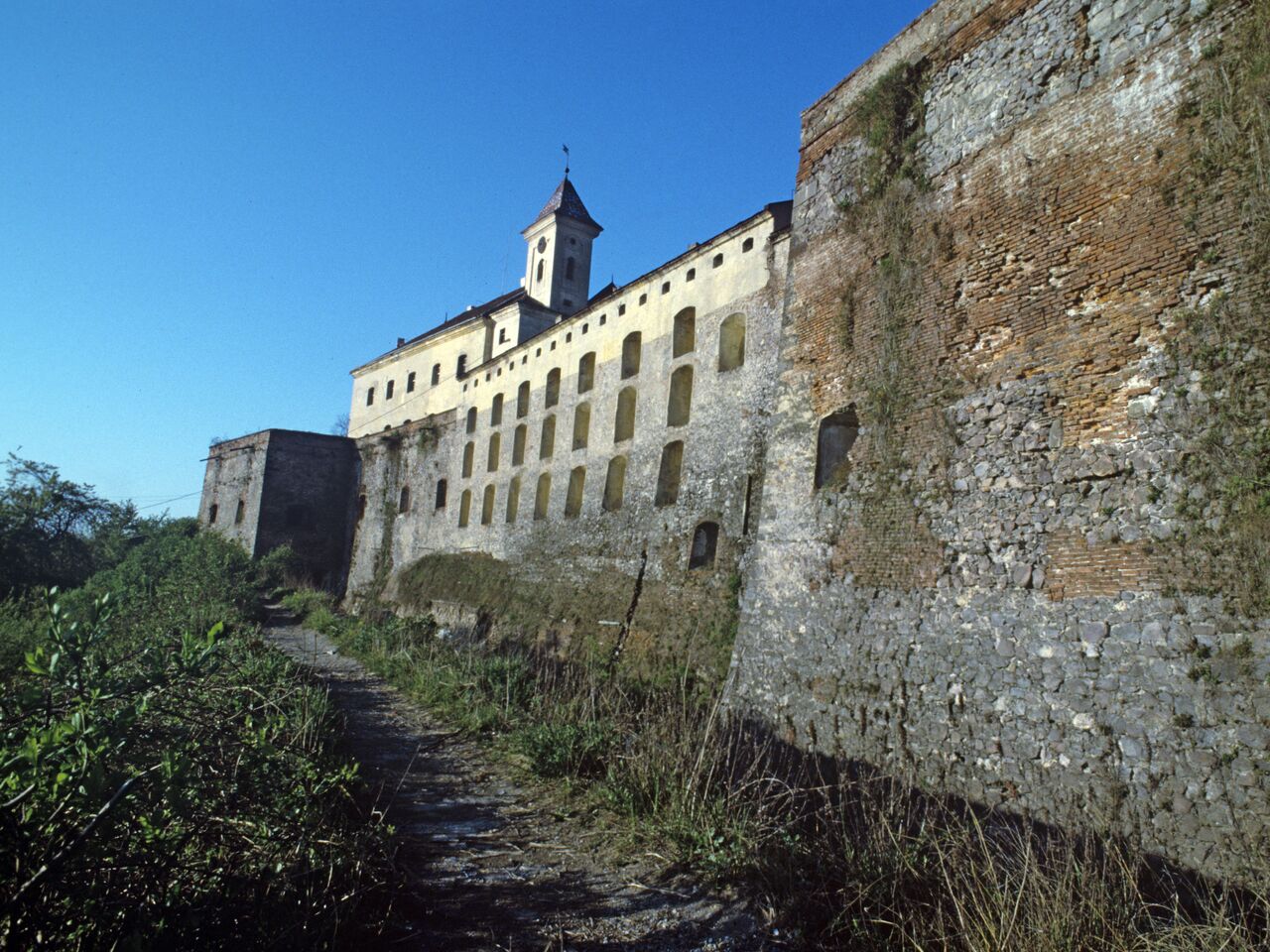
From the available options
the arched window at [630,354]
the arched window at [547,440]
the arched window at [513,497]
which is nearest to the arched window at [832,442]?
the arched window at [630,354]

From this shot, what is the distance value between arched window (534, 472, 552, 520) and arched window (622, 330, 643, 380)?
3.42 meters

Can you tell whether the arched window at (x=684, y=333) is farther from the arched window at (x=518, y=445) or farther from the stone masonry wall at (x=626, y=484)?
the arched window at (x=518, y=445)

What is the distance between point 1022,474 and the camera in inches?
274

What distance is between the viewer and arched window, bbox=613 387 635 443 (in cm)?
1627

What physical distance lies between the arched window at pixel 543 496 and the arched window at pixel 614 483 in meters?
2.49

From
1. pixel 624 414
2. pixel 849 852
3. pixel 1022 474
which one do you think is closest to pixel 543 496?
pixel 624 414

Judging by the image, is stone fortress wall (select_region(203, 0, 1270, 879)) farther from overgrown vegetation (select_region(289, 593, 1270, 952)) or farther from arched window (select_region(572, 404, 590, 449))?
arched window (select_region(572, 404, 590, 449))

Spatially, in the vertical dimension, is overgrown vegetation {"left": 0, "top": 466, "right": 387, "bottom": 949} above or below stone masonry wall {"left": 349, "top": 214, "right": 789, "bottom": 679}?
below

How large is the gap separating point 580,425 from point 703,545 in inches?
243

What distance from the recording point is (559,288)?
3231 cm

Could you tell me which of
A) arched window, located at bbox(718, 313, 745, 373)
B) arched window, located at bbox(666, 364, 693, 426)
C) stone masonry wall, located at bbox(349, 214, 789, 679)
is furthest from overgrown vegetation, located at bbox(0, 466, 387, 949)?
arched window, located at bbox(666, 364, 693, 426)

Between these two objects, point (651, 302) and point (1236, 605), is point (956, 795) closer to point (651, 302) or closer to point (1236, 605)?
point (1236, 605)

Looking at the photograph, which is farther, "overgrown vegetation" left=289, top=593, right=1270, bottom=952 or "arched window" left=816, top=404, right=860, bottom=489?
"arched window" left=816, top=404, right=860, bottom=489

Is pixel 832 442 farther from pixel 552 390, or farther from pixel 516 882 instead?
pixel 552 390
